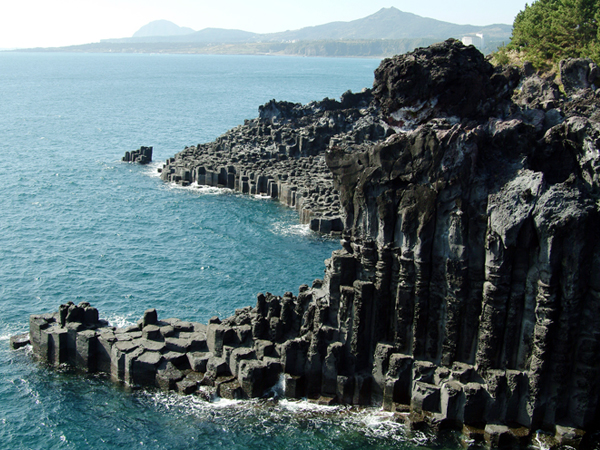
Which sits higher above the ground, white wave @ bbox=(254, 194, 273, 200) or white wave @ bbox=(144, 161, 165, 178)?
white wave @ bbox=(144, 161, 165, 178)

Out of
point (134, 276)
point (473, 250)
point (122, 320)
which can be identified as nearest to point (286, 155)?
point (134, 276)

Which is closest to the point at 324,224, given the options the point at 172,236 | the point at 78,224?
the point at 172,236

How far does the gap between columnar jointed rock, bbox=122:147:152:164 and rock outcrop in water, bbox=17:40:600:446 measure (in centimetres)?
6928

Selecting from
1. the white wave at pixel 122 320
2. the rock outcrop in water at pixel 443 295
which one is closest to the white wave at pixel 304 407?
the rock outcrop in water at pixel 443 295

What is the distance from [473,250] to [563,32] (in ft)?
266

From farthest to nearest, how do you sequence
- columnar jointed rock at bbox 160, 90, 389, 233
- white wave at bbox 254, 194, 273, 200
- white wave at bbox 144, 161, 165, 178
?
white wave at bbox 144, 161, 165, 178 < white wave at bbox 254, 194, 273, 200 < columnar jointed rock at bbox 160, 90, 389, 233

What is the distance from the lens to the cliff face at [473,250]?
1219 inches

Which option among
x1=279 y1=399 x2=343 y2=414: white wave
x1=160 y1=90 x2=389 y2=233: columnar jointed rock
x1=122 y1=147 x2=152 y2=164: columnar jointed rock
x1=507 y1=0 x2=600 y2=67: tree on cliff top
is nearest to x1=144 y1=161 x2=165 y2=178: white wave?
x1=122 y1=147 x2=152 y2=164: columnar jointed rock

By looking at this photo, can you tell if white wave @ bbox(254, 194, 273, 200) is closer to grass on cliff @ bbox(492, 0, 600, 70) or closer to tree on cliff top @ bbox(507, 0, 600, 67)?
grass on cliff @ bbox(492, 0, 600, 70)

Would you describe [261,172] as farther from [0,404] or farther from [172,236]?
[0,404]

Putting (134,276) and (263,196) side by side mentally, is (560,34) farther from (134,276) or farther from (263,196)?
(134,276)

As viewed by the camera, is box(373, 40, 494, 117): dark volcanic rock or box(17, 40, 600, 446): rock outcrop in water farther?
box(373, 40, 494, 117): dark volcanic rock

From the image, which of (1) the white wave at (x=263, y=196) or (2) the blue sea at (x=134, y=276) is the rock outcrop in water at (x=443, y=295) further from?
(1) the white wave at (x=263, y=196)

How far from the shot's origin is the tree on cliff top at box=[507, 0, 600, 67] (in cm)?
9638
